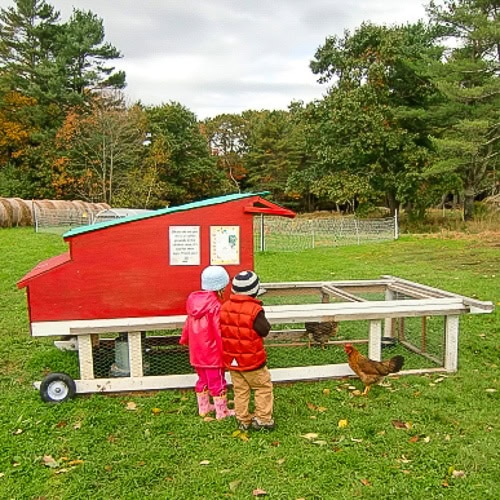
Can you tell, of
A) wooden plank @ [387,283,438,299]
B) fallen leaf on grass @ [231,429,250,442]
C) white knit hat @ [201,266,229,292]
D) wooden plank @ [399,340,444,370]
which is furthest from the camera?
wooden plank @ [387,283,438,299]

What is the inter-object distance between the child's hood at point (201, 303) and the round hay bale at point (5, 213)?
19639 millimetres

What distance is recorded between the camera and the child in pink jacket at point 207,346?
3588 millimetres

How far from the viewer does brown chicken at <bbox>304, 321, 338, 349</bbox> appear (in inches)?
213

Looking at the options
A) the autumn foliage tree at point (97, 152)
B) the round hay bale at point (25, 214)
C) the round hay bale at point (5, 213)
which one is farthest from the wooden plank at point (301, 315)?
the autumn foliage tree at point (97, 152)

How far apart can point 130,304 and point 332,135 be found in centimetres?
2134

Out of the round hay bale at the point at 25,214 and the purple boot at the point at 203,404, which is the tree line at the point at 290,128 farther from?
the purple boot at the point at 203,404

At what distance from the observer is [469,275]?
384 inches

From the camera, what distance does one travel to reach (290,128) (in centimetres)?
4184

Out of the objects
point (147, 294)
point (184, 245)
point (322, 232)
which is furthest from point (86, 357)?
point (322, 232)

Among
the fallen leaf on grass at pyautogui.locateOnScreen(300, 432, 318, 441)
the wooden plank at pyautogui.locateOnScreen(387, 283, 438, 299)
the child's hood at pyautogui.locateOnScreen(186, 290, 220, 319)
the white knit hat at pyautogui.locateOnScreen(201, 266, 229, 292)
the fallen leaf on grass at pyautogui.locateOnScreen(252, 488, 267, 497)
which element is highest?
the white knit hat at pyautogui.locateOnScreen(201, 266, 229, 292)

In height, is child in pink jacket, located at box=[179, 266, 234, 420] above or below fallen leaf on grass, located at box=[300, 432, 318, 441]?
above

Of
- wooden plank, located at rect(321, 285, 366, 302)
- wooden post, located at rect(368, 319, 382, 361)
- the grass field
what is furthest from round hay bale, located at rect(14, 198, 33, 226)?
wooden post, located at rect(368, 319, 382, 361)

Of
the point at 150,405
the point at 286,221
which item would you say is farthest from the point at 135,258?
the point at 286,221

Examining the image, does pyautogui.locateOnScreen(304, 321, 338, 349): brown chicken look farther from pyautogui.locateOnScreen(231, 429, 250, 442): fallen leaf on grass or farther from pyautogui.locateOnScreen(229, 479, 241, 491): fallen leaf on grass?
pyautogui.locateOnScreen(229, 479, 241, 491): fallen leaf on grass
